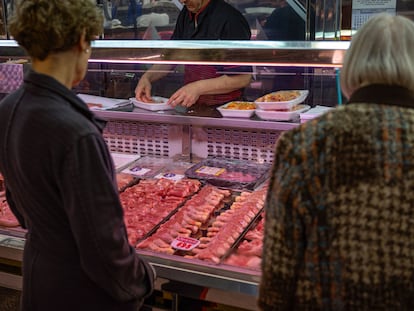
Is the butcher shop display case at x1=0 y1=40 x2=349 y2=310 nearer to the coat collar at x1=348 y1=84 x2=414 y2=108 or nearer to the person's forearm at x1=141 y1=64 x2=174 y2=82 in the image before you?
the person's forearm at x1=141 y1=64 x2=174 y2=82

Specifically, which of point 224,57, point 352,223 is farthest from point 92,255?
point 224,57

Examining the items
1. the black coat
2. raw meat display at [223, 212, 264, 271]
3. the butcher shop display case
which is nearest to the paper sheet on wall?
the butcher shop display case

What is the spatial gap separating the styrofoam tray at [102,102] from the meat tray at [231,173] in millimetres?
752

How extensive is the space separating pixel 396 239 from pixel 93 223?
1028mm

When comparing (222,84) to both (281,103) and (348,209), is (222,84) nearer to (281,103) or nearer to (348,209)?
(281,103)

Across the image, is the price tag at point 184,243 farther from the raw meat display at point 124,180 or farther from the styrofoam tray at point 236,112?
the styrofoam tray at point 236,112

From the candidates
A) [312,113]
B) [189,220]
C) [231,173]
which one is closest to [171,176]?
[231,173]

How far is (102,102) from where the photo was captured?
4.09 metres

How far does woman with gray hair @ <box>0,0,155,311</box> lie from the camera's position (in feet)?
6.05

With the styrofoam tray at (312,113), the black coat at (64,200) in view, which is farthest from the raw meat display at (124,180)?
the black coat at (64,200)

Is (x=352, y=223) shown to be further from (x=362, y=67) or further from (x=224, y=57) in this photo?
(x=224, y=57)

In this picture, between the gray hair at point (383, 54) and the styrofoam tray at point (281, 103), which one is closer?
the gray hair at point (383, 54)

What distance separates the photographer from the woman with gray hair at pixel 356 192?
167cm

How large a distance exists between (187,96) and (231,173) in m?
0.63
